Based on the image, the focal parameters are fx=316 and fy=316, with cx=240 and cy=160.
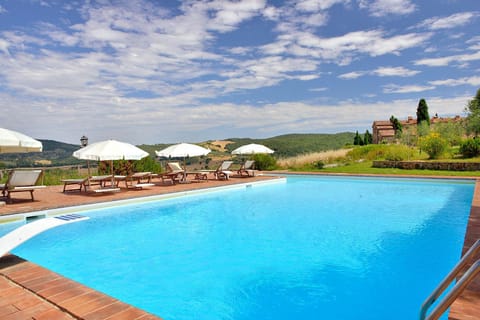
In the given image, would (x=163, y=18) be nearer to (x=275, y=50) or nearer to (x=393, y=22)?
(x=275, y=50)

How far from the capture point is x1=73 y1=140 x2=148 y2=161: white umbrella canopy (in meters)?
9.80

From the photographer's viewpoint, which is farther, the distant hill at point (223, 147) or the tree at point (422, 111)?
the tree at point (422, 111)

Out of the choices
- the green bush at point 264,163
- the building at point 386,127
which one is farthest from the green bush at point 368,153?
the building at point 386,127

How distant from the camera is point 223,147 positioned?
46656mm

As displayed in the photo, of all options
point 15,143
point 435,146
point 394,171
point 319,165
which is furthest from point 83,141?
point 435,146

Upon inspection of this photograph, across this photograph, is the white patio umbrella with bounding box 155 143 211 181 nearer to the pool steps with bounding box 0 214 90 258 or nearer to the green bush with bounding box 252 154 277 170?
the green bush with bounding box 252 154 277 170

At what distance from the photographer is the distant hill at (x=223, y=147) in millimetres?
18766

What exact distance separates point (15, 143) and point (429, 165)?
57.1ft

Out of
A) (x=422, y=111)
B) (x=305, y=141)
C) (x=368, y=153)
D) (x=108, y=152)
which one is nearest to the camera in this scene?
(x=108, y=152)

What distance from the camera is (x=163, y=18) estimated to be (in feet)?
44.0

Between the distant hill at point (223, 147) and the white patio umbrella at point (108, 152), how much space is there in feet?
7.86

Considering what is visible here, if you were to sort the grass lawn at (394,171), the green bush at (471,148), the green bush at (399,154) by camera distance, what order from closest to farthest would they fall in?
the grass lawn at (394,171), the green bush at (471,148), the green bush at (399,154)

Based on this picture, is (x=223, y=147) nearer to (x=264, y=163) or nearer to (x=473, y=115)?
(x=264, y=163)

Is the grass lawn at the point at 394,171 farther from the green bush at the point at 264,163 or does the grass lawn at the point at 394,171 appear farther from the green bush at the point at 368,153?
the green bush at the point at 264,163
